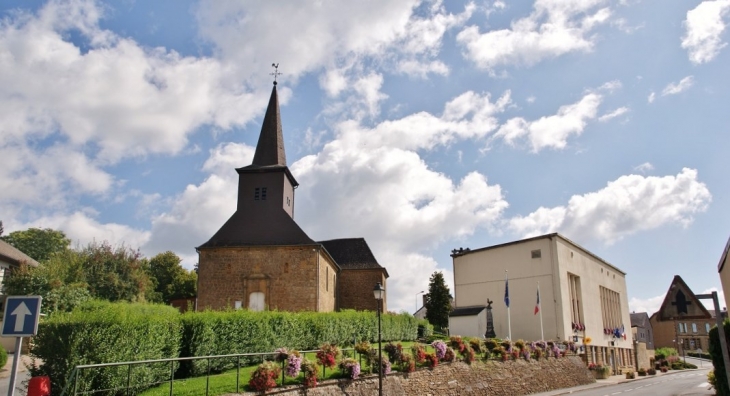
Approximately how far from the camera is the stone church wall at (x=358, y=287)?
46.9 m

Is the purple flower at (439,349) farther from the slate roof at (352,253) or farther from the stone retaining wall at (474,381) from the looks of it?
the slate roof at (352,253)

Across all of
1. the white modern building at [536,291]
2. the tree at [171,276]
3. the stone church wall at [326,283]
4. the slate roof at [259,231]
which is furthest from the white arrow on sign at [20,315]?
the tree at [171,276]

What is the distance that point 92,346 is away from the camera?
1345cm

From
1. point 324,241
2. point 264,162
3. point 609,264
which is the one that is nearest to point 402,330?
point 264,162

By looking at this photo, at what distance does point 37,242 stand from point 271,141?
47578 millimetres

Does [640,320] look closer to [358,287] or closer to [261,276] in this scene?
[358,287]

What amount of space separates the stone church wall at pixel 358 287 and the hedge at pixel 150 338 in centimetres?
2359

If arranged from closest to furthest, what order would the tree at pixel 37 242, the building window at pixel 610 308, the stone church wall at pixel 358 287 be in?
the stone church wall at pixel 358 287 → the building window at pixel 610 308 → the tree at pixel 37 242

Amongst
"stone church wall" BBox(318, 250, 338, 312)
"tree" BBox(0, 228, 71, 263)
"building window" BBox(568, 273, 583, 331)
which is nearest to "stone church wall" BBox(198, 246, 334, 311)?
→ "stone church wall" BBox(318, 250, 338, 312)

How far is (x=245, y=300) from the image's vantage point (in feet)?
112

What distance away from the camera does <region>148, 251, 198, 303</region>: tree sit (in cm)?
6244

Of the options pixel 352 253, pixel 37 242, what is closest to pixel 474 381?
pixel 352 253

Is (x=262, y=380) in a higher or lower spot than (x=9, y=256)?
lower

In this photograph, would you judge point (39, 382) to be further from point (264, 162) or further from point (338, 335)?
point (264, 162)
